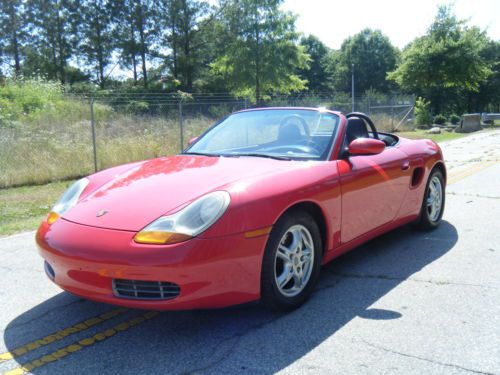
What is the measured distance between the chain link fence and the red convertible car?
24.1ft

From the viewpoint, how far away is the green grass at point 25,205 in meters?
6.43

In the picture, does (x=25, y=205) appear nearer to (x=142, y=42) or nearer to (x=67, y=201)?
(x=67, y=201)

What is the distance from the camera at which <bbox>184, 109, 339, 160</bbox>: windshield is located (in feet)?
12.8

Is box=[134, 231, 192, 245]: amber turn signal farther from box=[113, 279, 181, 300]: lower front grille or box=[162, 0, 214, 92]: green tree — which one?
box=[162, 0, 214, 92]: green tree

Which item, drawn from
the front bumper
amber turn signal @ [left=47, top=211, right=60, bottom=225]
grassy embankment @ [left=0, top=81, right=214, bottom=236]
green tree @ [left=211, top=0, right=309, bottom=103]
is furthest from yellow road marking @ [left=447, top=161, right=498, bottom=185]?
green tree @ [left=211, top=0, right=309, bottom=103]

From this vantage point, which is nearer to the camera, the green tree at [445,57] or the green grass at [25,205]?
the green grass at [25,205]

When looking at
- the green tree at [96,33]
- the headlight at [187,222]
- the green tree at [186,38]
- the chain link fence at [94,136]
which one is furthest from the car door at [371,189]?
the green tree at [96,33]

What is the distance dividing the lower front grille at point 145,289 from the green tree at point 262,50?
109ft

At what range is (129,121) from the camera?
1298 centimetres

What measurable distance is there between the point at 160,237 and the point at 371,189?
203cm

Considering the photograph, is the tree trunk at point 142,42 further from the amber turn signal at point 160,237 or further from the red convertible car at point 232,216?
the amber turn signal at point 160,237

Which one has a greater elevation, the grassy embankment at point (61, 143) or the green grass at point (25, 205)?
the grassy embankment at point (61, 143)

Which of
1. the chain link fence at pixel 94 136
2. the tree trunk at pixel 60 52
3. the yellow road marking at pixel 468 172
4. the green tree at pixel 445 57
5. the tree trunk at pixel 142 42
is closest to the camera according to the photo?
the yellow road marking at pixel 468 172

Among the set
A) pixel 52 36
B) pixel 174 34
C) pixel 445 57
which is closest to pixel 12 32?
pixel 52 36
